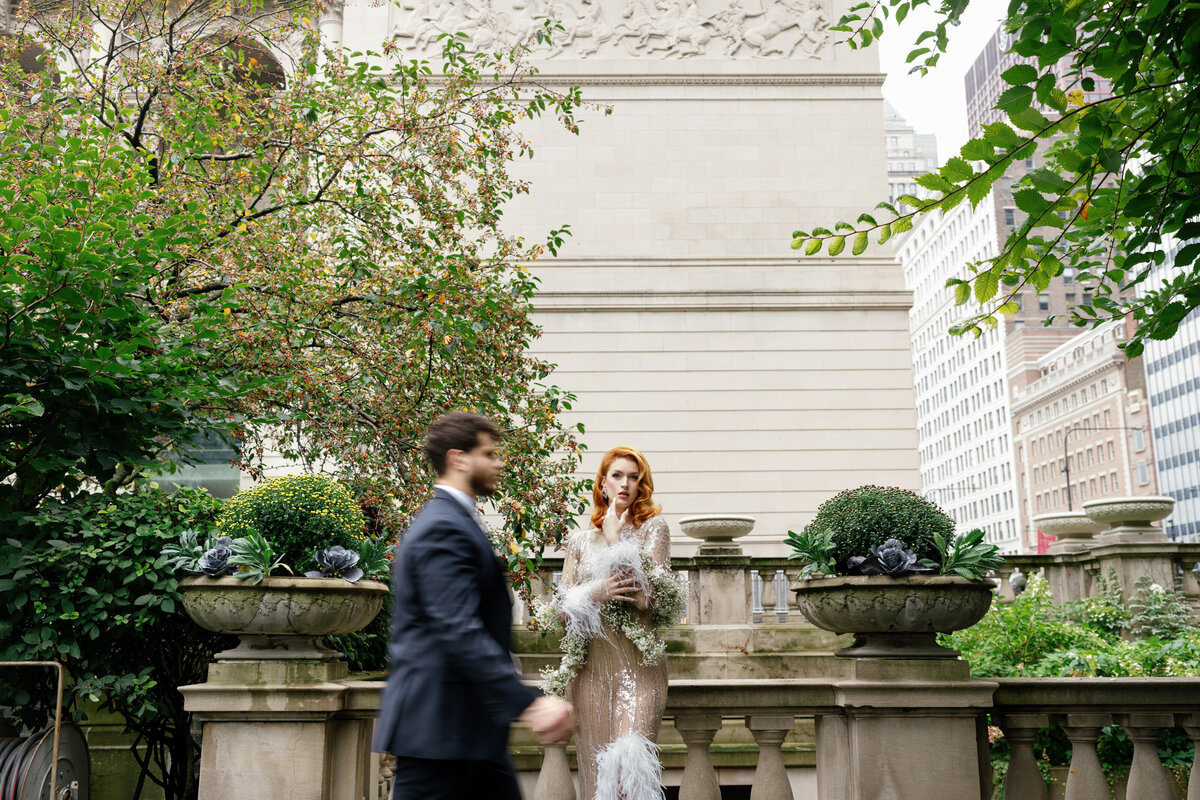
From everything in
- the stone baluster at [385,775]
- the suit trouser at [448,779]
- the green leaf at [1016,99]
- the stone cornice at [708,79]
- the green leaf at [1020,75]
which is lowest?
the stone baluster at [385,775]

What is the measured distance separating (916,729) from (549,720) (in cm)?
280

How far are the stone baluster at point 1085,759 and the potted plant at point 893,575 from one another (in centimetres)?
71

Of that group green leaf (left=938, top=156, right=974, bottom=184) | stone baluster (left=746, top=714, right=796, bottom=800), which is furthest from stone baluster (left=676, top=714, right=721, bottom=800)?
green leaf (left=938, top=156, right=974, bottom=184)

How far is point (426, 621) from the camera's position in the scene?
3.11 metres

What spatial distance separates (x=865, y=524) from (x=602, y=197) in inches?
660

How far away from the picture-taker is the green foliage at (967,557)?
494 cm

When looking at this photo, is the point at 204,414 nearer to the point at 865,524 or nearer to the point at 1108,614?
the point at 865,524

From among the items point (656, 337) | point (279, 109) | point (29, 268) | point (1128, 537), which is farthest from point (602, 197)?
point (29, 268)

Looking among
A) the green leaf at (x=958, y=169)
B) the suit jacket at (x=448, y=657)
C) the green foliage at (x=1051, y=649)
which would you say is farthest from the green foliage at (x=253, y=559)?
the green foliage at (x=1051, y=649)

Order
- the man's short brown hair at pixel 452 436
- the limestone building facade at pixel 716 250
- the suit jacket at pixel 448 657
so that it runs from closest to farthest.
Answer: the suit jacket at pixel 448 657 < the man's short brown hair at pixel 452 436 < the limestone building facade at pixel 716 250

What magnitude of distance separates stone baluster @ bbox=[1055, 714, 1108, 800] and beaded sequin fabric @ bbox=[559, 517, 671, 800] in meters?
2.16

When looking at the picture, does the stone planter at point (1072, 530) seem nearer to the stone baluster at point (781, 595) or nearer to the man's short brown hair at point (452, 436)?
the stone baluster at point (781, 595)

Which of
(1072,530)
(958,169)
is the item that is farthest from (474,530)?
(1072,530)

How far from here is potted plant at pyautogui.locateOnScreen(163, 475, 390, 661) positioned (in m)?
4.96
